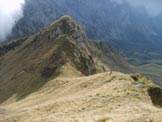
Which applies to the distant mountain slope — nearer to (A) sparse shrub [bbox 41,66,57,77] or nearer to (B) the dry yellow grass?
(A) sparse shrub [bbox 41,66,57,77]

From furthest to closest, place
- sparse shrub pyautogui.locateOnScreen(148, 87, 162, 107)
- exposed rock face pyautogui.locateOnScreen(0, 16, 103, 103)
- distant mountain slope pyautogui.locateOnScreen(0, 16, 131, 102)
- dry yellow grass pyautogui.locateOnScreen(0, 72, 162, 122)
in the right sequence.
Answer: exposed rock face pyautogui.locateOnScreen(0, 16, 103, 103) → distant mountain slope pyautogui.locateOnScreen(0, 16, 131, 102) → sparse shrub pyautogui.locateOnScreen(148, 87, 162, 107) → dry yellow grass pyautogui.locateOnScreen(0, 72, 162, 122)

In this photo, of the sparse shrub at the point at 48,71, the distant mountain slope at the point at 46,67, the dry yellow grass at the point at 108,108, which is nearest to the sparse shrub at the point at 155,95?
the dry yellow grass at the point at 108,108

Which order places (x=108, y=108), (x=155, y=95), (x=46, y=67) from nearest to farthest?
1. (x=108, y=108)
2. (x=155, y=95)
3. (x=46, y=67)

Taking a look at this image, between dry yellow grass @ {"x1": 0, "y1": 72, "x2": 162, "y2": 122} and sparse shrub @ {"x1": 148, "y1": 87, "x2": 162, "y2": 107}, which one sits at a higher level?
dry yellow grass @ {"x1": 0, "y1": 72, "x2": 162, "y2": 122}

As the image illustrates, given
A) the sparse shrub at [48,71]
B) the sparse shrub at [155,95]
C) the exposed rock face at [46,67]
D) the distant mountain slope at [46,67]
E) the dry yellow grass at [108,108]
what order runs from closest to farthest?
the dry yellow grass at [108,108] → the sparse shrub at [155,95] → the distant mountain slope at [46,67] → the exposed rock face at [46,67] → the sparse shrub at [48,71]

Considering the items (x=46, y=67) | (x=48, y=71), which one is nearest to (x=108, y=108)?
(x=48, y=71)

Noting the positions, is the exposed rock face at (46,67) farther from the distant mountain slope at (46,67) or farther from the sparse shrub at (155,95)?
the sparse shrub at (155,95)

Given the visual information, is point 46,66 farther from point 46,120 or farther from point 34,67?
point 46,120

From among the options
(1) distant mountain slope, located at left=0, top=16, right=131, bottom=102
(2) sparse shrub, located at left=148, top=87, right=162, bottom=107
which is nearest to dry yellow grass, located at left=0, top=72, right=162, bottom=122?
(2) sparse shrub, located at left=148, top=87, right=162, bottom=107

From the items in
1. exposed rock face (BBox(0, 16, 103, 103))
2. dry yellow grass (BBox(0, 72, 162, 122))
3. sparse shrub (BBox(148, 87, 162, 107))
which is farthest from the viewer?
exposed rock face (BBox(0, 16, 103, 103))

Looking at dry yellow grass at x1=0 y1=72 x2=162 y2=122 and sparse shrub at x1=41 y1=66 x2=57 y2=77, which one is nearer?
dry yellow grass at x1=0 y1=72 x2=162 y2=122

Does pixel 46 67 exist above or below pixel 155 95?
above

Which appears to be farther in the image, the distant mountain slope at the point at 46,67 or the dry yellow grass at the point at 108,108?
the distant mountain slope at the point at 46,67

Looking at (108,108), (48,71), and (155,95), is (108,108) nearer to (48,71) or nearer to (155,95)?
(155,95)
